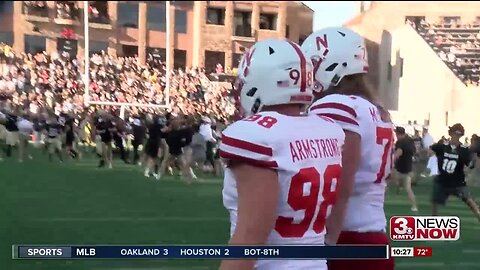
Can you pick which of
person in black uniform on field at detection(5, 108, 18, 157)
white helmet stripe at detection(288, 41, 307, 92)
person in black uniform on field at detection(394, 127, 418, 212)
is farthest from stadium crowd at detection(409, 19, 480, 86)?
white helmet stripe at detection(288, 41, 307, 92)

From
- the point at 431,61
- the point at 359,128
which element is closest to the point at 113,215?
the point at 431,61

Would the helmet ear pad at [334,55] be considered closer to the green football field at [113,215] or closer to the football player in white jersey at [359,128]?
the football player in white jersey at [359,128]

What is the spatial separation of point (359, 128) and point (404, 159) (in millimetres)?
2300

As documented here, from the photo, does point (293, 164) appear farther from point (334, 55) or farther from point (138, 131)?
point (138, 131)

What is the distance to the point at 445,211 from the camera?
401 cm

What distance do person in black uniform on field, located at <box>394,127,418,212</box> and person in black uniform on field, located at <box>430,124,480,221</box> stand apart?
0.16 meters

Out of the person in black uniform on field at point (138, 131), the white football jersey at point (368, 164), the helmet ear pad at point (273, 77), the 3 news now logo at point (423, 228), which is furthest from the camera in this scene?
the person in black uniform on field at point (138, 131)

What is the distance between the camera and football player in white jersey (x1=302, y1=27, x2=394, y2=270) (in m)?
1.64

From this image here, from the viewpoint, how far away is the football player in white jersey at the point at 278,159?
3.67 ft

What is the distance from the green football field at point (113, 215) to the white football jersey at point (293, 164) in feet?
6.02

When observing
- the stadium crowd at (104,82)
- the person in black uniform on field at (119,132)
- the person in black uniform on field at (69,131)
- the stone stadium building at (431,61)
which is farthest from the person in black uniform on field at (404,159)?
the person in black uniform on field at (69,131)

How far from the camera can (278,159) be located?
114 cm

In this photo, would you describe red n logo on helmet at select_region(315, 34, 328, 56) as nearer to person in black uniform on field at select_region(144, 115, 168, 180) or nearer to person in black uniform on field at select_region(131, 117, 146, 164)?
person in black uniform on field at select_region(144, 115, 168, 180)

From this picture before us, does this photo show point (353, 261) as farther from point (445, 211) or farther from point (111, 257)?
point (445, 211)
